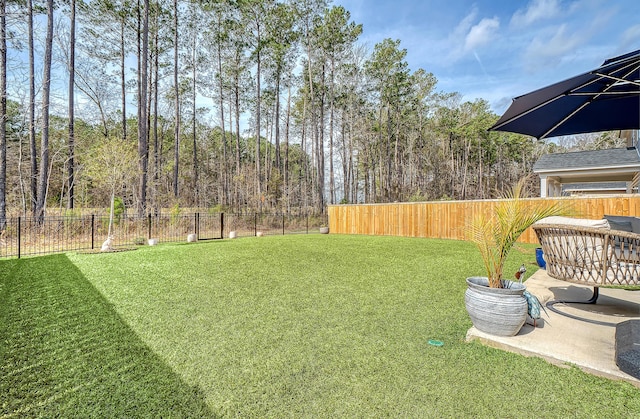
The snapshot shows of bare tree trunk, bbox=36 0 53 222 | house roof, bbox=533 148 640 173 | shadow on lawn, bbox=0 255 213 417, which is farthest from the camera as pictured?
house roof, bbox=533 148 640 173

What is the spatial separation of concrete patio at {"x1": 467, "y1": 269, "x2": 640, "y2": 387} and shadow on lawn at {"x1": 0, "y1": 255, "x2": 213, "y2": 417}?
208cm

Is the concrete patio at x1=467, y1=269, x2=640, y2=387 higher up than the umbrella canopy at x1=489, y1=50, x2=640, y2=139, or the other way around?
the umbrella canopy at x1=489, y1=50, x2=640, y2=139

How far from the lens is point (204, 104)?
1959cm

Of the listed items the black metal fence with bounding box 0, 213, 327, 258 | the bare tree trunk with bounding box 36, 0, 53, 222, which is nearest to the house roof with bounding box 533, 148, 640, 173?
the black metal fence with bounding box 0, 213, 327, 258

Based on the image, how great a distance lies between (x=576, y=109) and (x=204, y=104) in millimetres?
20667

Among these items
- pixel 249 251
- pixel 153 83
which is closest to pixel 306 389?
pixel 249 251

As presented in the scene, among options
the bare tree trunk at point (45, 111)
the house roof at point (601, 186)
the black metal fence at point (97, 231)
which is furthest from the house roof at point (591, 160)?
the bare tree trunk at point (45, 111)

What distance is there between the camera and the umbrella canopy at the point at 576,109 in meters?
2.41

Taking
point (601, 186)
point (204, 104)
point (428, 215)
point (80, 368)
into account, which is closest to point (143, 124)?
point (204, 104)

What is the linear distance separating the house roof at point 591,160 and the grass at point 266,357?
→ 10.6 metres

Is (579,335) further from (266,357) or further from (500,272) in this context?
(266,357)

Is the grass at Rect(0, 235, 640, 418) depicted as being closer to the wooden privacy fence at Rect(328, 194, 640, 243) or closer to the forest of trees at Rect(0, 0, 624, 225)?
the wooden privacy fence at Rect(328, 194, 640, 243)

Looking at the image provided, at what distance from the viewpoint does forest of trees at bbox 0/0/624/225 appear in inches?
406

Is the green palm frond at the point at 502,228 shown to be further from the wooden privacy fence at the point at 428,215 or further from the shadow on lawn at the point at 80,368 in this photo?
the wooden privacy fence at the point at 428,215
